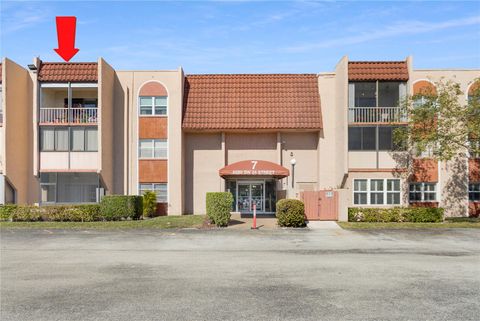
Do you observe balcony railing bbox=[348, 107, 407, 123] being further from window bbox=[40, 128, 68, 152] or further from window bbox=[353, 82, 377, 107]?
window bbox=[40, 128, 68, 152]

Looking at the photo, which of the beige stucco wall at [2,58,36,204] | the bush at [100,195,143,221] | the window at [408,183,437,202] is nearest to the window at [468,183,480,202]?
the window at [408,183,437,202]

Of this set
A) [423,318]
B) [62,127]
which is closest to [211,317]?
[423,318]

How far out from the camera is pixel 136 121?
30469 mm

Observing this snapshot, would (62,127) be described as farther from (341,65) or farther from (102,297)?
(102,297)

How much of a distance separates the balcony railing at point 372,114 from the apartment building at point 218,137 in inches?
2.4

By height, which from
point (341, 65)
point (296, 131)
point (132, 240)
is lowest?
point (132, 240)

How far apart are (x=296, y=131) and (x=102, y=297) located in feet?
75.3

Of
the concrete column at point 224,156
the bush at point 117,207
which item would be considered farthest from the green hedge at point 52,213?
the concrete column at point 224,156

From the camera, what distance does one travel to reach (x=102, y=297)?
9.02 m

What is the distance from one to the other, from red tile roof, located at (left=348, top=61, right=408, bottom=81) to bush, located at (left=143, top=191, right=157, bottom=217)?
13926 millimetres

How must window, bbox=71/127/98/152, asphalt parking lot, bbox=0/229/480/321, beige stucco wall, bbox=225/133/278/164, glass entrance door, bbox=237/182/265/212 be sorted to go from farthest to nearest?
glass entrance door, bbox=237/182/265/212, beige stucco wall, bbox=225/133/278/164, window, bbox=71/127/98/152, asphalt parking lot, bbox=0/229/480/321

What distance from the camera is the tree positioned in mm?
24703

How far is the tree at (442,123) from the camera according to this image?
24.7m

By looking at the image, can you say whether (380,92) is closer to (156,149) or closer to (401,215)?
(401,215)
